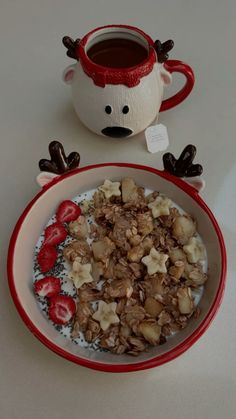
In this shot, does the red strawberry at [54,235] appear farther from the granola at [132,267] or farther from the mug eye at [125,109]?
the mug eye at [125,109]

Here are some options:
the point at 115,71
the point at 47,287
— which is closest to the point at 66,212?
the point at 47,287

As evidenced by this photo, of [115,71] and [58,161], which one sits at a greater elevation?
[115,71]

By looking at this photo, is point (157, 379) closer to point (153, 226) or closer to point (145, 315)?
Answer: point (145, 315)

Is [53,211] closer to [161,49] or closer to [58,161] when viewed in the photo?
[58,161]

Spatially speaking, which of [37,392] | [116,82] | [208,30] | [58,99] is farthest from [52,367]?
[208,30]

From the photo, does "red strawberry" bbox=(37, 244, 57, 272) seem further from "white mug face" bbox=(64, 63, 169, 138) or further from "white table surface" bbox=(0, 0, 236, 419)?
"white mug face" bbox=(64, 63, 169, 138)

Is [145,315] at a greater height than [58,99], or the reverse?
[58,99]
